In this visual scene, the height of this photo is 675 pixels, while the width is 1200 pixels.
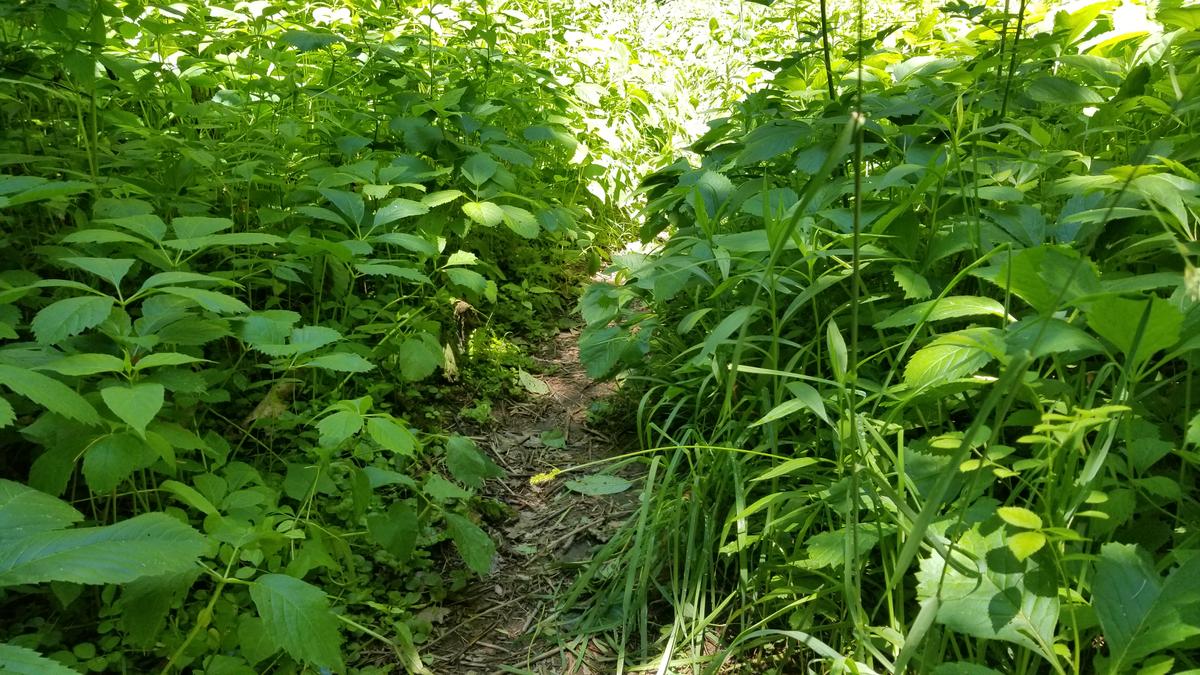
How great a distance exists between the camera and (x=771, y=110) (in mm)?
2523

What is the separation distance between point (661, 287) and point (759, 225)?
A: 18.5 inches

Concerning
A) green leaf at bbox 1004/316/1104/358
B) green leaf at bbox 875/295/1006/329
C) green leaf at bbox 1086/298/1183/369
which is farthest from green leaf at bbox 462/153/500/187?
green leaf at bbox 1086/298/1183/369

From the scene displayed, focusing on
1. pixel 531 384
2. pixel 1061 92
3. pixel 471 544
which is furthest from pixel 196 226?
pixel 1061 92

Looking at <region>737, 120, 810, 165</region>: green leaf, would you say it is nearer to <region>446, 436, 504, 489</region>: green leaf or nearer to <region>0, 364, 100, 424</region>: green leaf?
<region>446, 436, 504, 489</region>: green leaf

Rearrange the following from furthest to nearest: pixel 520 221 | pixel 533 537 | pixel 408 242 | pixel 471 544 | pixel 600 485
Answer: pixel 520 221
pixel 408 242
pixel 533 537
pixel 600 485
pixel 471 544

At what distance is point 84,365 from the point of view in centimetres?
131

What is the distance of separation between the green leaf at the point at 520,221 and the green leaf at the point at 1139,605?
197 centimetres

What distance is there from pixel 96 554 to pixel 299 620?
1.04 ft

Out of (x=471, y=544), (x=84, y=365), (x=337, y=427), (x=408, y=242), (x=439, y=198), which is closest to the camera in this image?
(x=84, y=365)

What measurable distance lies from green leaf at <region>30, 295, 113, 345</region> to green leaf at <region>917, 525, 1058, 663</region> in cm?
140

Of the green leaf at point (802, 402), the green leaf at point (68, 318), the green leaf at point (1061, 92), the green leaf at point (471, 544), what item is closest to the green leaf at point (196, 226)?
the green leaf at point (68, 318)

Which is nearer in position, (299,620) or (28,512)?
(28,512)

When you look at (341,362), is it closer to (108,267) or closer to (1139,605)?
(108,267)

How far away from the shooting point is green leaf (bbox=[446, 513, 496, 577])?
1.70 metres
